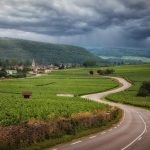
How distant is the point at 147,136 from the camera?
38.5m

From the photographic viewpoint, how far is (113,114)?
180 feet

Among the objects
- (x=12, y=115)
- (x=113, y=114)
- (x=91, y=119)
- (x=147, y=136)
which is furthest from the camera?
(x=113, y=114)

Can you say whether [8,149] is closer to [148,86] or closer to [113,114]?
[113,114]

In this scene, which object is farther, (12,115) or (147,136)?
(147,136)

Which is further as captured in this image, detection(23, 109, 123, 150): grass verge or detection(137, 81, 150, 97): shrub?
detection(137, 81, 150, 97): shrub

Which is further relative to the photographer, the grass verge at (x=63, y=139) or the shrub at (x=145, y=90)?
the shrub at (x=145, y=90)

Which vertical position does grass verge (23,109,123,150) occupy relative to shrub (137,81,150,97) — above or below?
above

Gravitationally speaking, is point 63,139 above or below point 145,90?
above

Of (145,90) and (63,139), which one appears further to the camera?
(145,90)

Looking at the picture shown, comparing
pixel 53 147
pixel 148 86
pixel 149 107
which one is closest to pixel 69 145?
pixel 53 147

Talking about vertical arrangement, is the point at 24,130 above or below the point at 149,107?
above

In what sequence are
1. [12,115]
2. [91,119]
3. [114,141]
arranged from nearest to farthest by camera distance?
[114,141] → [12,115] → [91,119]

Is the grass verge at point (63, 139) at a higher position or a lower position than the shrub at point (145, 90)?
higher

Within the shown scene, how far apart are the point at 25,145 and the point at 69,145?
341 cm
